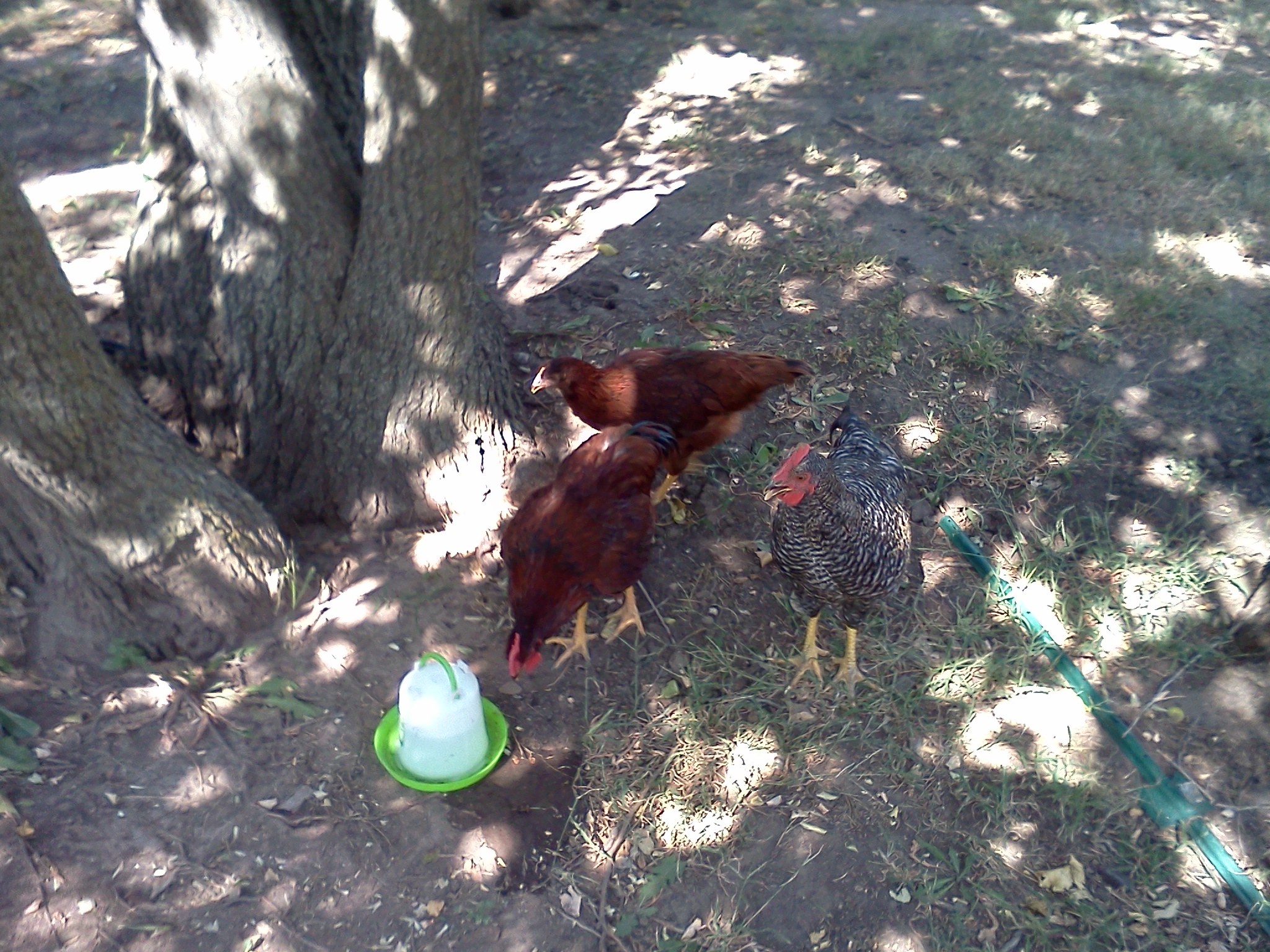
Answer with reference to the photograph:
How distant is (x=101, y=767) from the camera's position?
243cm

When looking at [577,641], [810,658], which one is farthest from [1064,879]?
[577,641]

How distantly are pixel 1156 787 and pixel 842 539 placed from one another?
1266mm

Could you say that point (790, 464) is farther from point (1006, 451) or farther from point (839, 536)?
point (1006, 451)

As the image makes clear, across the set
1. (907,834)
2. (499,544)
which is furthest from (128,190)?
(907,834)

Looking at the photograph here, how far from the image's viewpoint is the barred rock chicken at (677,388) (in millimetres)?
3318

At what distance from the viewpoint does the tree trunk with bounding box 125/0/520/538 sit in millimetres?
2668

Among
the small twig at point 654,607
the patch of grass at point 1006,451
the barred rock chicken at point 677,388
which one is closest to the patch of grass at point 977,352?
the patch of grass at point 1006,451

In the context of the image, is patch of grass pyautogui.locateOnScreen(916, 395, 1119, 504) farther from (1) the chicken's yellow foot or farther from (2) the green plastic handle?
(2) the green plastic handle

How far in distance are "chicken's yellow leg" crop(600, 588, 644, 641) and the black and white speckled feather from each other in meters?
0.59

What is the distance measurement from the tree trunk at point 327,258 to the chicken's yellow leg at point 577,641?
1.99 ft

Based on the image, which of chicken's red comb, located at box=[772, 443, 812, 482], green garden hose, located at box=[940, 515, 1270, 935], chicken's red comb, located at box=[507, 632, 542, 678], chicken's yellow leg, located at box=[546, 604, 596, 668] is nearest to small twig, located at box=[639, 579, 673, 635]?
chicken's yellow leg, located at box=[546, 604, 596, 668]

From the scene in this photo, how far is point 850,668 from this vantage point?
297cm

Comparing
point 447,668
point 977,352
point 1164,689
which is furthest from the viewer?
point 977,352

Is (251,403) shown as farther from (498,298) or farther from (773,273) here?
(773,273)
